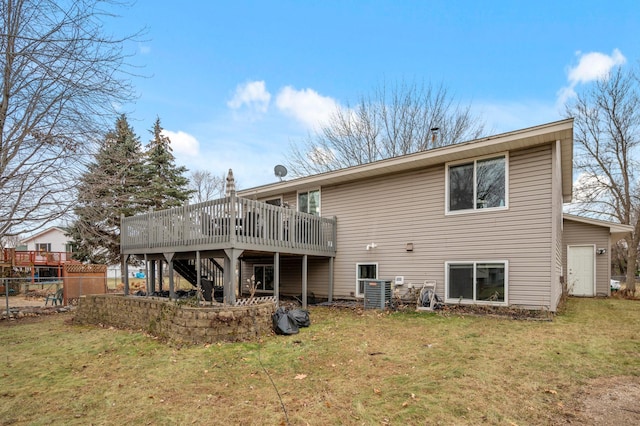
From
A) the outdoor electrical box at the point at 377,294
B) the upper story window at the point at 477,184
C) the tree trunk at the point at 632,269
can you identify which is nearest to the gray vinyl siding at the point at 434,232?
the upper story window at the point at 477,184

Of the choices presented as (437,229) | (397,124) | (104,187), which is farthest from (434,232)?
(397,124)

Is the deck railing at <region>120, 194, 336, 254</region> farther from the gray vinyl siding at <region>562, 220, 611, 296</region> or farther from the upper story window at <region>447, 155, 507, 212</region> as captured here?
the gray vinyl siding at <region>562, 220, 611, 296</region>

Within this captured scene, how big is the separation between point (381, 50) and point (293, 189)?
9.70 meters

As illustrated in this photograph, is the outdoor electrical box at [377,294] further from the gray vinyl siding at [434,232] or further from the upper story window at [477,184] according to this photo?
the upper story window at [477,184]

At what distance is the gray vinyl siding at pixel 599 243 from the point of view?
13.7 metres

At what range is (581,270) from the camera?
1416cm

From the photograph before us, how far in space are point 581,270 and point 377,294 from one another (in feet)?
33.3

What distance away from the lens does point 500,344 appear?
223 inches

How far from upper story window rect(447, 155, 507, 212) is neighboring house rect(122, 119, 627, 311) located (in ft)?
0.08

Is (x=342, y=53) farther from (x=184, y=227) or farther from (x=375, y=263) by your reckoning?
(x=184, y=227)

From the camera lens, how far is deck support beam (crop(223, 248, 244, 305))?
7.41 meters

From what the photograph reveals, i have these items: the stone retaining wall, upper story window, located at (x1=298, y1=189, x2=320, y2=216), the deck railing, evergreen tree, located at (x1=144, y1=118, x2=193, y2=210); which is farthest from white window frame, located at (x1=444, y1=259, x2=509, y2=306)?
evergreen tree, located at (x1=144, y1=118, x2=193, y2=210)

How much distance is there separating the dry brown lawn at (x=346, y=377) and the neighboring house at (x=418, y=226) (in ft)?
5.33

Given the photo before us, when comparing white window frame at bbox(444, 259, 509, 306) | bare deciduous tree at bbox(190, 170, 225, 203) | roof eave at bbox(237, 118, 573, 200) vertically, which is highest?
bare deciduous tree at bbox(190, 170, 225, 203)
